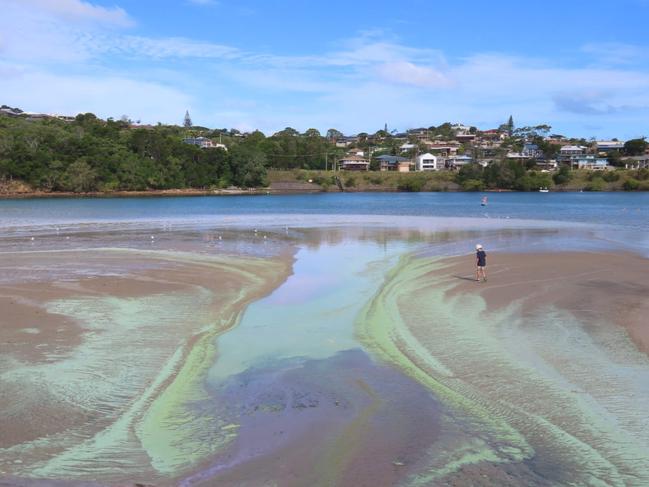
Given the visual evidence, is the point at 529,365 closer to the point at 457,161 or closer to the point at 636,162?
the point at 457,161

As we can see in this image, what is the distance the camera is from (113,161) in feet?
451

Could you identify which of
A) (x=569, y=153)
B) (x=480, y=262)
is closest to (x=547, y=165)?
(x=569, y=153)

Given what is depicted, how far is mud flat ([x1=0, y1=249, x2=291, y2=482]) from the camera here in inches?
291

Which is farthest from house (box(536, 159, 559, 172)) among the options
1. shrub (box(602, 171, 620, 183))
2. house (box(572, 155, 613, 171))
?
shrub (box(602, 171, 620, 183))

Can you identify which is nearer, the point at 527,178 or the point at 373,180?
the point at 527,178

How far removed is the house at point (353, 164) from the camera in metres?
188

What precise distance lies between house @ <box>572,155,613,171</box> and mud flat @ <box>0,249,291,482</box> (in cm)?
17832

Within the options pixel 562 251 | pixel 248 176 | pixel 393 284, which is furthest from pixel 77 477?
pixel 248 176

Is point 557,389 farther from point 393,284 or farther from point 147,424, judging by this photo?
point 393,284

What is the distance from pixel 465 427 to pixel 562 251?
77.8ft

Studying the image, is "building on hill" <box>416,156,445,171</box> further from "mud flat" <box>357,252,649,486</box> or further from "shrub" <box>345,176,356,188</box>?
"mud flat" <box>357,252,649,486</box>

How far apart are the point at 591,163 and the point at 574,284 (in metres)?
180

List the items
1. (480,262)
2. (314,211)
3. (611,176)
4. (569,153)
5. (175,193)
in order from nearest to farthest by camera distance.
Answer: (480,262) < (314,211) < (175,193) < (611,176) < (569,153)

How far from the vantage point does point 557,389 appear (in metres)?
9.91
